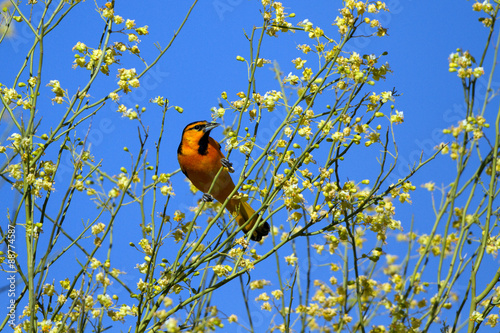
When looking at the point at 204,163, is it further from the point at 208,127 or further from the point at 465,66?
the point at 465,66

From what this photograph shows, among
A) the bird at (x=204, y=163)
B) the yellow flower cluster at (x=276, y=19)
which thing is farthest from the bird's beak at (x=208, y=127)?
the yellow flower cluster at (x=276, y=19)

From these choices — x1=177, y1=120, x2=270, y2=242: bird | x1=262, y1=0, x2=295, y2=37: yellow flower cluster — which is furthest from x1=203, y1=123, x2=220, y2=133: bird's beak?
x1=262, y1=0, x2=295, y2=37: yellow flower cluster

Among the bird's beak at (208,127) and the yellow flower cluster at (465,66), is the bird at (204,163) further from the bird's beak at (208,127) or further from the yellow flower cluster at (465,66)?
the yellow flower cluster at (465,66)

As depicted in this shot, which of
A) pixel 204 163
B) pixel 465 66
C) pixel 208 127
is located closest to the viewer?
pixel 465 66

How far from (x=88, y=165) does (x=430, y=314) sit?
6.08ft

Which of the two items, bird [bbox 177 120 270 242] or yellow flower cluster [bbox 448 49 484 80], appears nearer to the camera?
yellow flower cluster [bbox 448 49 484 80]

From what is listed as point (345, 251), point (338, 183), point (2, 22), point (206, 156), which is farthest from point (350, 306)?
point (2, 22)

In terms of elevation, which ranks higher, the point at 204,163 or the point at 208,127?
the point at 208,127

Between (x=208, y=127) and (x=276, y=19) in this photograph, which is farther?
(x=208, y=127)

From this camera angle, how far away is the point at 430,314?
8.77 feet

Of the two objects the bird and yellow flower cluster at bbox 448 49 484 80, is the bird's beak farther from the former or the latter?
yellow flower cluster at bbox 448 49 484 80

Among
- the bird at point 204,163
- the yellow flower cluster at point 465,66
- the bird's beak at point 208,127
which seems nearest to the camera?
the yellow flower cluster at point 465,66

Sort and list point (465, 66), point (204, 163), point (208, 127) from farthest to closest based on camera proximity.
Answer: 1. point (208, 127)
2. point (204, 163)
3. point (465, 66)

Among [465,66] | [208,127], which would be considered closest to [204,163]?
[208,127]
